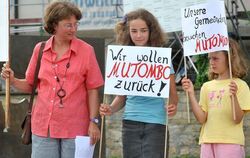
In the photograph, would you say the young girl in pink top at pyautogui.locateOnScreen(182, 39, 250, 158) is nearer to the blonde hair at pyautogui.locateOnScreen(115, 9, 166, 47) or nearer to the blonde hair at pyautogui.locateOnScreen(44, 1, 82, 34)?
the blonde hair at pyautogui.locateOnScreen(115, 9, 166, 47)

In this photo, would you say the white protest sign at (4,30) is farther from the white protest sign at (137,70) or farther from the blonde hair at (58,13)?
the white protest sign at (137,70)

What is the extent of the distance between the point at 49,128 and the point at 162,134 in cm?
86

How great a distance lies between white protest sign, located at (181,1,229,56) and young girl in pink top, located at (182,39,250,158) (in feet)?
0.33

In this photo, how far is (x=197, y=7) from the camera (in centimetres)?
573

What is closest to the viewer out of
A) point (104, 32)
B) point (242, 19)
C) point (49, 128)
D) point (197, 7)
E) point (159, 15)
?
point (49, 128)

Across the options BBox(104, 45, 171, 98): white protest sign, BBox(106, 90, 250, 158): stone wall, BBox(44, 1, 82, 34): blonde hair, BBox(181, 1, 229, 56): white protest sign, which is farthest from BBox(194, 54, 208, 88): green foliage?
BBox(44, 1, 82, 34): blonde hair

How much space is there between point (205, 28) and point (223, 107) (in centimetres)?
67

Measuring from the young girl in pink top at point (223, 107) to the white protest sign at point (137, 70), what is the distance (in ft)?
0.81

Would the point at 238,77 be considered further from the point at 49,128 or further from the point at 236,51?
the point at 49,128

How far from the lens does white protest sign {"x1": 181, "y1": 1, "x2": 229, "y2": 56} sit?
5.54 m

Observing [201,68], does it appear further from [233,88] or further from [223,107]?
[233,88]

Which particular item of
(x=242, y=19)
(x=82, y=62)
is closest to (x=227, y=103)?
(x=82, y=62)

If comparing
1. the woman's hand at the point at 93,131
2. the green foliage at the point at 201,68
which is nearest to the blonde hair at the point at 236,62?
the woman's hand at the point at 93,131

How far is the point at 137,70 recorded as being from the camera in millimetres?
5477
